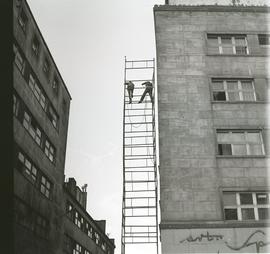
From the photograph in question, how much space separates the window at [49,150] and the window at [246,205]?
19213 mm

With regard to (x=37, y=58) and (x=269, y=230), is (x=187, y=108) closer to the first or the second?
(x=269, y=230)

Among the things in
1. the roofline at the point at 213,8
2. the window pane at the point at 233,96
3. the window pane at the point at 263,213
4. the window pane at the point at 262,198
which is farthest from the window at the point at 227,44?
the window pane at the point at 263,213

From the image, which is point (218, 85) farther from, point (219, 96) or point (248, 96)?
point (248, 96)

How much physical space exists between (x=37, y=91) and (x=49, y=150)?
19.7 ft

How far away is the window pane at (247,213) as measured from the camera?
698 inches

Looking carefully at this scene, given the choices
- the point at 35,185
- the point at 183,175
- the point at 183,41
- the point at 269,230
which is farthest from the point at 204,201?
the point at 35,185

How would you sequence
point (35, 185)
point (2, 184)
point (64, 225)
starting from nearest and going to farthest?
1. point (2, 184)
2. point (35, 185)
3. point (64, 225)

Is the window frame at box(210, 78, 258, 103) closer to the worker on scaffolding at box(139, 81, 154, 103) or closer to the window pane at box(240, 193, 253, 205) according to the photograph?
the worker on scaffolding at box(139, 81, 154, 103)

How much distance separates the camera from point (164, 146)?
19.1 metres

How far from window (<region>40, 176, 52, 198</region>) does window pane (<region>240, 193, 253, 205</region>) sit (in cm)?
1843

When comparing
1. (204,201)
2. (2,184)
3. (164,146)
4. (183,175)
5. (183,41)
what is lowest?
(2,184)

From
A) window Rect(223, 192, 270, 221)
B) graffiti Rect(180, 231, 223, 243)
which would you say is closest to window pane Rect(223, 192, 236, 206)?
window Rect(223, 192, 270, 221)

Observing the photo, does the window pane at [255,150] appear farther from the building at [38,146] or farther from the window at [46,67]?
the window at [46,67]

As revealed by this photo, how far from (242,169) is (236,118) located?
287cm
